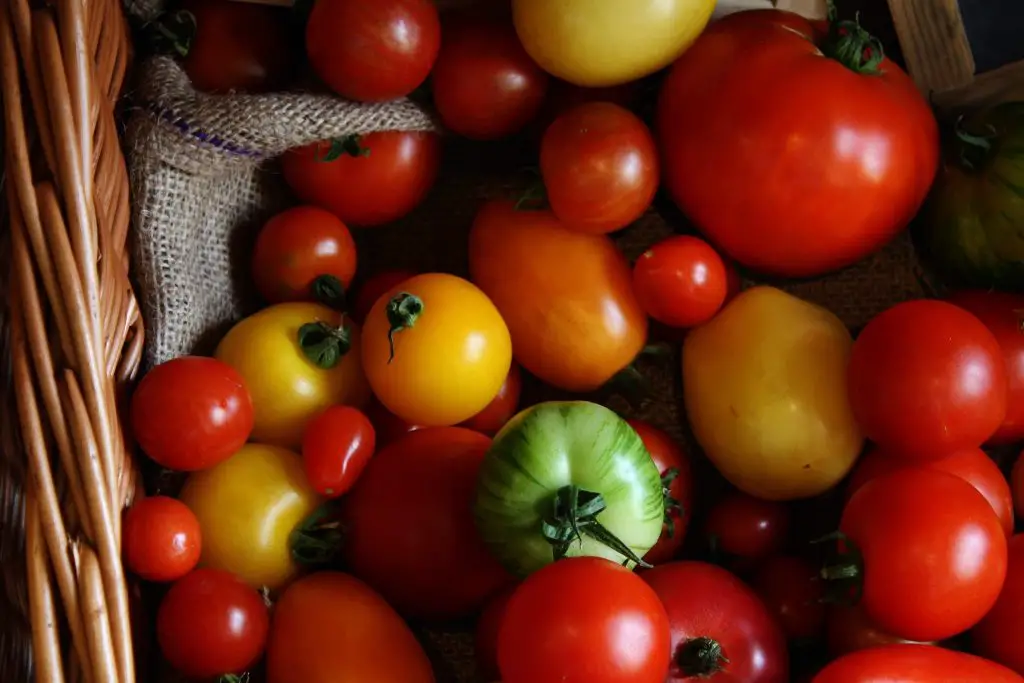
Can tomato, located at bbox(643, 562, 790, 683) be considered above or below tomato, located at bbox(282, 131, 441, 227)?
below

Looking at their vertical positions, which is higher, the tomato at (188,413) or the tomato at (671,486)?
the tomato at (188,413)

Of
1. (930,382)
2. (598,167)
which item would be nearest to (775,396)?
(930,382)

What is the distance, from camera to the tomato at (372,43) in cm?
71

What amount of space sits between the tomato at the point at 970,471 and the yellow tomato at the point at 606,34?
35 centimetres

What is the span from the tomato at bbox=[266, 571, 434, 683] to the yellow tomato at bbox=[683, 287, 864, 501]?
0.95 ft

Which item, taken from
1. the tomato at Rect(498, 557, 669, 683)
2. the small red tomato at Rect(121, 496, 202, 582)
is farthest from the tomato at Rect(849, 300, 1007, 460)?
the small red tomato at Rect(121, 496, 202, 582)

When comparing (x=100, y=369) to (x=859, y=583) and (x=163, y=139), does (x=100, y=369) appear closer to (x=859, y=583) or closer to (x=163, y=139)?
(x=163, y=139)

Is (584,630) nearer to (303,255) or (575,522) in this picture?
(575,522)

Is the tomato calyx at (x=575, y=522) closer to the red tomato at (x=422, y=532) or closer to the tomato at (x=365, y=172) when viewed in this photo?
the red tomato at (x=422, y=532)

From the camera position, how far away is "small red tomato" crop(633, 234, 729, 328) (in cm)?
74

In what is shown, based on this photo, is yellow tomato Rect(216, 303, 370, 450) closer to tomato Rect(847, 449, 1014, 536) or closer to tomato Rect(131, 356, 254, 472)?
tomato Rect(131, 356, 254, 472)

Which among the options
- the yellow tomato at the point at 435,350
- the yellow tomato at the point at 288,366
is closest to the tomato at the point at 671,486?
the yellow tomato at the point at 435,350

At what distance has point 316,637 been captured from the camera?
67 centimetres

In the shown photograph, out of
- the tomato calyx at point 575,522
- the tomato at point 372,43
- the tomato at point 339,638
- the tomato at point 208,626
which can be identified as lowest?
the tomato at point 339,638
